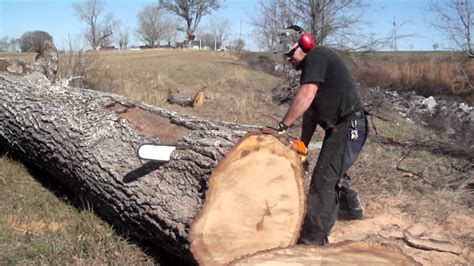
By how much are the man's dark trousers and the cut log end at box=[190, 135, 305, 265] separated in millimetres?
499

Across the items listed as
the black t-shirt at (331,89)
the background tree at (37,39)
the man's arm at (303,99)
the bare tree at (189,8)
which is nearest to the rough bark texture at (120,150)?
the man's arm at (303,99)

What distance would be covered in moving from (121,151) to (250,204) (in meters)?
1.31

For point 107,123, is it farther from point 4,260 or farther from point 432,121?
point 432,121

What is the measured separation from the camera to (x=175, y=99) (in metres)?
11.7

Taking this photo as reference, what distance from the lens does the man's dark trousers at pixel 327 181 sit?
3.84 m

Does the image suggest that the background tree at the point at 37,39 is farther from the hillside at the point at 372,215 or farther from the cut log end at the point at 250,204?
the cut log end at the point at 250,204

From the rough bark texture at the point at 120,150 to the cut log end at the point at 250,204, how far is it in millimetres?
96

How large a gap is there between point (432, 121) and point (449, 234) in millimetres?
10583

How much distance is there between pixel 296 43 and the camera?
3.83 meters

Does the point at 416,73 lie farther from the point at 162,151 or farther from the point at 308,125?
the point at 162,151

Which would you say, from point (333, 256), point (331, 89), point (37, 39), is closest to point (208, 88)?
point (37, 39)

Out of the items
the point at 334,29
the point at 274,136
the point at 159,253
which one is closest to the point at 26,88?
the point at 159,253

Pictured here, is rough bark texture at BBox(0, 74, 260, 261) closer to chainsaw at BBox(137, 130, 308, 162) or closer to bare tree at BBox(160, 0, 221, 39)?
chainsaw at BBox(137, 130, 308, 162)

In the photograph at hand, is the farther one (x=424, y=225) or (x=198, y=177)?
(x=424, y=225)
